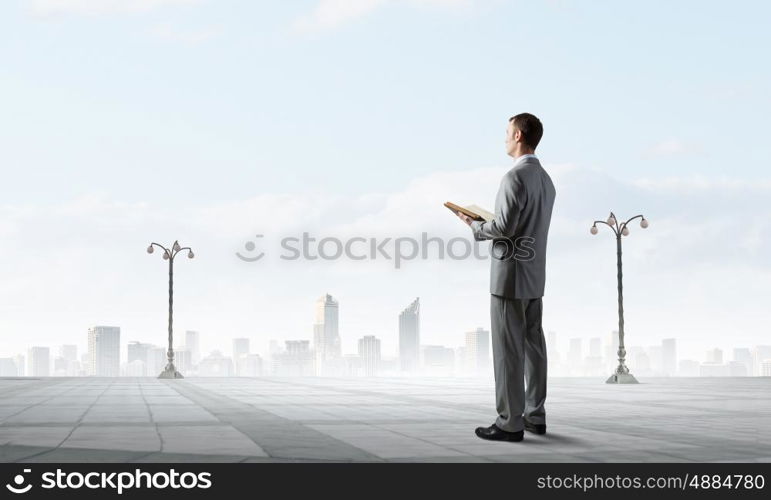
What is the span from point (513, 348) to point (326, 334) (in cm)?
10826

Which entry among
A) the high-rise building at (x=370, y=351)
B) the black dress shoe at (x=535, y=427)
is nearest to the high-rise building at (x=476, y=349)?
the high-rise building at (x=370, y=351)

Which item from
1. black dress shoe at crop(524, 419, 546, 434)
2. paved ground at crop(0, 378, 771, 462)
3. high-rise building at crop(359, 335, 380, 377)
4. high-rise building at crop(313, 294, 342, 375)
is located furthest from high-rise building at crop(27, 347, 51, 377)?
black dress shoe at crop(524, 419, 546, 434)

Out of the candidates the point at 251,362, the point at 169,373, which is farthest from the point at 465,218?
the point at 251,362

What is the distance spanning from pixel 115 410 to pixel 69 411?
59 centimetres

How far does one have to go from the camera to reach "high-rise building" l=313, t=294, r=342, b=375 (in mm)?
102537

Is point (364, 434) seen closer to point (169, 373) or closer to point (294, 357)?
point (169, 373)

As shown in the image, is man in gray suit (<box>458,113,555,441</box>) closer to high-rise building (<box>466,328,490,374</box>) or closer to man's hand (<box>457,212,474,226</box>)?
man's hand (<box>457,212,474,226</box>)

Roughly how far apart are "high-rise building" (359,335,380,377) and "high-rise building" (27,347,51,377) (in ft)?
142

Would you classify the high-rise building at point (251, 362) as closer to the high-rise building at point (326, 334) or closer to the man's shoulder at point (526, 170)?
the high-rise building at point (326, 334)

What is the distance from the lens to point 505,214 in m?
7.25

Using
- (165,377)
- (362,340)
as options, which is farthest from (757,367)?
(165,377)

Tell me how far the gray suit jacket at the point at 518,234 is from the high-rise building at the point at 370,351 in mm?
92200

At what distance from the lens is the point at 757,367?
97.4m

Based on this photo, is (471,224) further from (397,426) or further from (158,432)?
(158,432)
